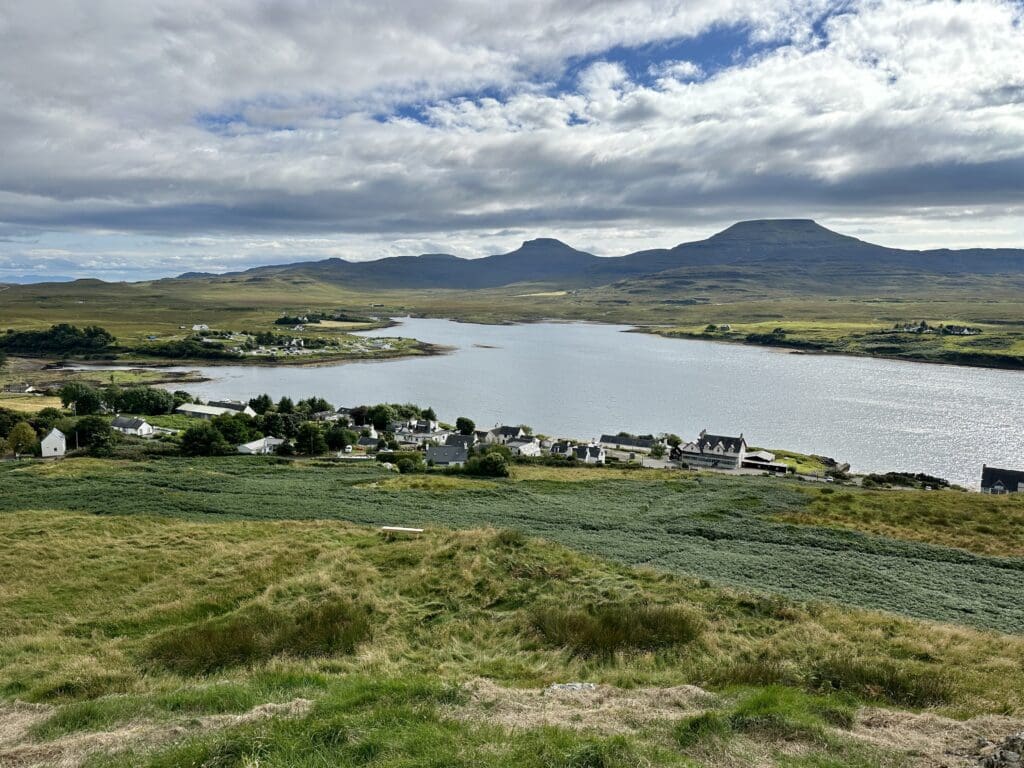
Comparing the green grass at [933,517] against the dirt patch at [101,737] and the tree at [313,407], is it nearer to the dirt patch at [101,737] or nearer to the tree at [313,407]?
the dirt patch at [101,737]

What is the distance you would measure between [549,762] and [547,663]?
15.7ft

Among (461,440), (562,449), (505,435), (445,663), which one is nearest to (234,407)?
(461,440)

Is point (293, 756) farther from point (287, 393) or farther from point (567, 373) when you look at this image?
point (567, 373)

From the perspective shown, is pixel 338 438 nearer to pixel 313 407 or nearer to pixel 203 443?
pixel 203 443

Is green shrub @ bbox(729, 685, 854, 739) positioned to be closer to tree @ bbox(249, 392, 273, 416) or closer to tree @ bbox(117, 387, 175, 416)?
tree @ bbox(249, 392, 273, 416)

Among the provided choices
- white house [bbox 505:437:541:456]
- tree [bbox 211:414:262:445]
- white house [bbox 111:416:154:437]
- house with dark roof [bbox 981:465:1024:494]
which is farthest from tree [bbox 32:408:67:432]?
house with dark roof [bbox 981:465:1024:494]

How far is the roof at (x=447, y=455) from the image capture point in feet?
183

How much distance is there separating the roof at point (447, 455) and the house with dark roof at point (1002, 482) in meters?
40.7

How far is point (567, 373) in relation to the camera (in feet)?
385

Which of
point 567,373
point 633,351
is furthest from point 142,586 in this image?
point 633,351

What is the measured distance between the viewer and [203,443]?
5272 centimetres

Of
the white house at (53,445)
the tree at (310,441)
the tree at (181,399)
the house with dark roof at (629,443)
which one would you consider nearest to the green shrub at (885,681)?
the tree at (310,441)

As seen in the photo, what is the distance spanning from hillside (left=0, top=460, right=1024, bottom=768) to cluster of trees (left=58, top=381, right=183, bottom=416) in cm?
5929

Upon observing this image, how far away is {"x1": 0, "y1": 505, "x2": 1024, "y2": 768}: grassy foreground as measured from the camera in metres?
7.95
